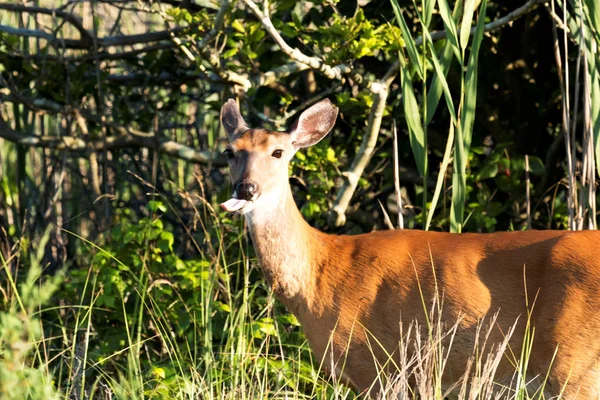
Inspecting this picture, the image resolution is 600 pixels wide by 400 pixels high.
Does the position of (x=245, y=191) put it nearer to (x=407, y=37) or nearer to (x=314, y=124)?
(x=314, y=124)

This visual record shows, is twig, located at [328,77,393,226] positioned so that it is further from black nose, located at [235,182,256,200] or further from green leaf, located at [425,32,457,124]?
black nose, located at [235,182,256,200]

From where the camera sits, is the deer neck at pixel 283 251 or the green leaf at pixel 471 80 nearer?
the green leaf at pixel 471 80

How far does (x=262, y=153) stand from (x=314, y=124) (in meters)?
0.40

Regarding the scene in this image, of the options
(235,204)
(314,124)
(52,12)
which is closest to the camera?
(235,204)

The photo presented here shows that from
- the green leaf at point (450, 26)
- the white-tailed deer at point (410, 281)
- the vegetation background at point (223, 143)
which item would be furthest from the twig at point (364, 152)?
the green leaf at point (450, 26)

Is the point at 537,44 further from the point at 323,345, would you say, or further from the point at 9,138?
the point at 9,138

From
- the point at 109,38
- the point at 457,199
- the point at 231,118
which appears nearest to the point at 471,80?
the point at 457,199

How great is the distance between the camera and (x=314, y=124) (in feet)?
14.1

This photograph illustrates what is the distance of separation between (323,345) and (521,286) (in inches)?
31.3

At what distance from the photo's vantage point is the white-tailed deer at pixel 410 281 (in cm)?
332

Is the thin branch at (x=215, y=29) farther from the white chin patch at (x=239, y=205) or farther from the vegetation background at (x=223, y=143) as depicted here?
the white chin patch at (x=239, y=205)

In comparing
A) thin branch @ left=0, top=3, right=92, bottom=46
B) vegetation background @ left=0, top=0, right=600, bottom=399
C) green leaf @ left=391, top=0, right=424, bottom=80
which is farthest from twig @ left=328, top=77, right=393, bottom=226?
thin branch @ left=0, top=3, right=92, bottom=46

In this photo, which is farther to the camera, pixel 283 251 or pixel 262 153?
pixel 262 153

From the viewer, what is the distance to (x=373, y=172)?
562 centimetres
